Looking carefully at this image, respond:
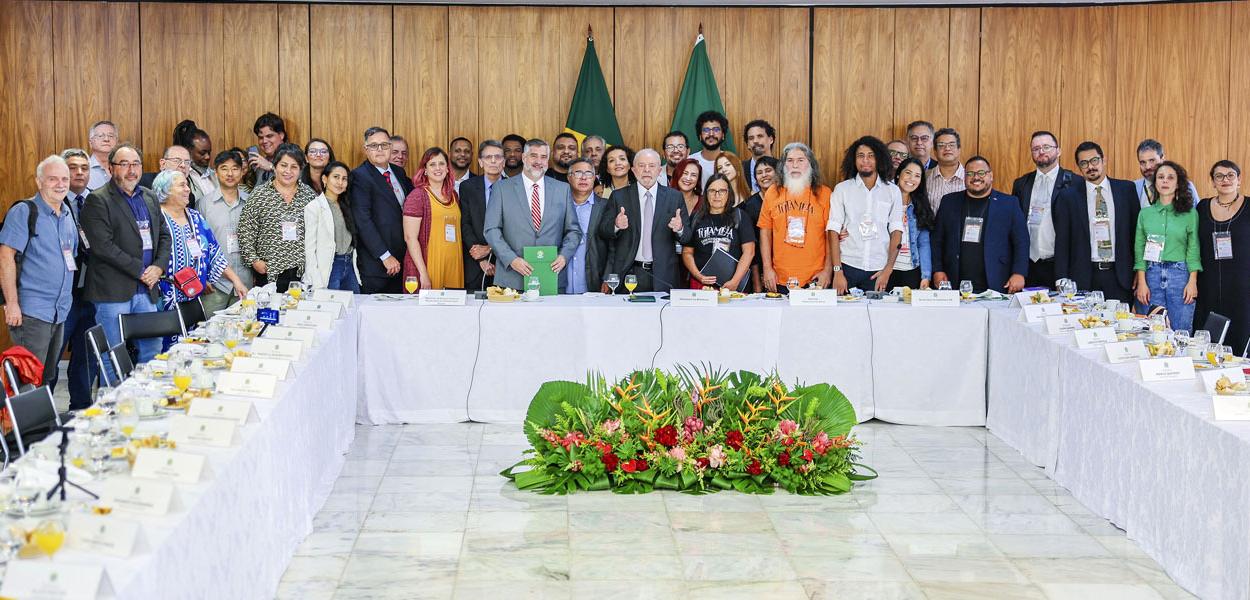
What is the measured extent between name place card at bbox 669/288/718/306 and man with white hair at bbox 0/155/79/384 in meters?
3.14

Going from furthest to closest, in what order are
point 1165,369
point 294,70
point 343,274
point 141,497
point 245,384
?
point 294,70 < point 343,274 < point 1165,369 < point 245,384 < point 141,497

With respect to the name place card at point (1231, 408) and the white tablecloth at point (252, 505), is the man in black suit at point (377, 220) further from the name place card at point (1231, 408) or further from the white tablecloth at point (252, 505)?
the name place card at point (1231, 408)

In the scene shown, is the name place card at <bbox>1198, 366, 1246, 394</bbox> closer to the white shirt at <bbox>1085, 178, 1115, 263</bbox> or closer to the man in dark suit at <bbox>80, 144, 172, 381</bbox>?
the white shirt at <bbox>1085, 178, 1115, 263</bbox>

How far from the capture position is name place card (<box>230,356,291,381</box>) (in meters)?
4.12

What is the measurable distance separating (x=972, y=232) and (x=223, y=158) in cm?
463

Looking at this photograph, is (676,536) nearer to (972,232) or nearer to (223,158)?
(972,232)

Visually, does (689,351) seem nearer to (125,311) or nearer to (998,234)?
(998,234)

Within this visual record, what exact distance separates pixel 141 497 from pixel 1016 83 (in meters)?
8.10

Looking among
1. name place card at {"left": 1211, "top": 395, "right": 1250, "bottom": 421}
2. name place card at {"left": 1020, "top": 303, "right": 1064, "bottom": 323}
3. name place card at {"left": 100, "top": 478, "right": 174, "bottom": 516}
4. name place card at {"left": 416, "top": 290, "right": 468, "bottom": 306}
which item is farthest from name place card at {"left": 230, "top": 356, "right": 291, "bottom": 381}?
name place card at {"left": 1020, "top": 303, "right": 1064, "bottom": 323}

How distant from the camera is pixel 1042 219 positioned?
310 inches

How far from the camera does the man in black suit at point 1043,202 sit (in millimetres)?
7836

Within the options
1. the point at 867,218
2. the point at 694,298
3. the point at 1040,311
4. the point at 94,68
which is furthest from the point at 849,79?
the point at 94,68

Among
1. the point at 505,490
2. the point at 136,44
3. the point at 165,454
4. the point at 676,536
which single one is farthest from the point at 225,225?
the point at 165,454

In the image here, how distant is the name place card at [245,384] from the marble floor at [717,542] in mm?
631
